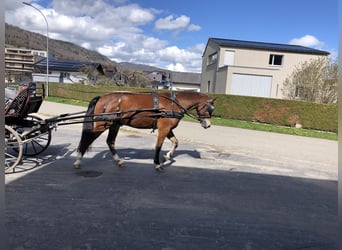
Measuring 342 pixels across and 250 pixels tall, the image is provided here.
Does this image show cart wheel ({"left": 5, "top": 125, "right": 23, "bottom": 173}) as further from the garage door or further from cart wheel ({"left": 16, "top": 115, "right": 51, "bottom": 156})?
the garage door

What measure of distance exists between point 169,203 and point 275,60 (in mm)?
29959

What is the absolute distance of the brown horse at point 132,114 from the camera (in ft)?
20.9

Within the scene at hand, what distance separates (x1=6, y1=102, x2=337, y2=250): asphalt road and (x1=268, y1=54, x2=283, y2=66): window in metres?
24.6

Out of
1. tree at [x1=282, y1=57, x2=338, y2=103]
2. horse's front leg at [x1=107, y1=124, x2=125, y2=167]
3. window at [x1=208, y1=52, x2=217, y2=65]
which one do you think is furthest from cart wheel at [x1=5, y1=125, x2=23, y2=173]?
window at [x1=208, y1=52, x2=217, y2=65]

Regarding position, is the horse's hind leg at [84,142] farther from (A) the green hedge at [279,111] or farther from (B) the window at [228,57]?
(B) the window at [228,57]

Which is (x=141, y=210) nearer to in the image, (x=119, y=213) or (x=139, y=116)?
(x=119, y=213)

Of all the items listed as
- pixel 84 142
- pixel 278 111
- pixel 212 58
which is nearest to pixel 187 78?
pixel 212 58

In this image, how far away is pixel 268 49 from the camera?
30797 mm

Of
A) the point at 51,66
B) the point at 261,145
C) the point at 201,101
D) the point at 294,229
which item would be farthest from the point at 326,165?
the point at 51,66

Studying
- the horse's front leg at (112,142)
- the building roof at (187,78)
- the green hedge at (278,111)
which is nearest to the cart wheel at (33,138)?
the horse's front leg at (112,142)

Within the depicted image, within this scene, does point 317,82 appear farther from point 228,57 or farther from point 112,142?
point 112,142

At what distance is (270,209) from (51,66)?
51569 millimetres

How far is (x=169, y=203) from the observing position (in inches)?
189

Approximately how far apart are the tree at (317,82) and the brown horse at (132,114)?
1750 cm
